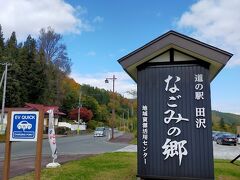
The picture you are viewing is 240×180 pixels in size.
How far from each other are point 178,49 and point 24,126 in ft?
16.3

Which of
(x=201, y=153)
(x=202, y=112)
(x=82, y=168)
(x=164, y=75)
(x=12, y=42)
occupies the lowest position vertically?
(x=82, y=168)

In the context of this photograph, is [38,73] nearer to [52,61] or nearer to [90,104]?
[52,61]

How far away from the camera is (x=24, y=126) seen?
758 centimetres

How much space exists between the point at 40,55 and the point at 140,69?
49067 mm

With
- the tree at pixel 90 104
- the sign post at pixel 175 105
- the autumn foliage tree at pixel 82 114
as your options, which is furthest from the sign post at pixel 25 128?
the tree at pixel 90 104

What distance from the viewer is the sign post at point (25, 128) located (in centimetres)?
739

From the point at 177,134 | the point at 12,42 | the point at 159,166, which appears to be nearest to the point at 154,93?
the point at 177,134

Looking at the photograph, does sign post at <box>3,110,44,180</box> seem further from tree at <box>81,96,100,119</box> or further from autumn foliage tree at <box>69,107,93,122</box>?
tree at <box>81,96,100,119</box>

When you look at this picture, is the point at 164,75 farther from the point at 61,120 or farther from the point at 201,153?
the point at 61,120

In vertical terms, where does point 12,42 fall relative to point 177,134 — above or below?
above

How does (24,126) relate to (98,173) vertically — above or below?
above

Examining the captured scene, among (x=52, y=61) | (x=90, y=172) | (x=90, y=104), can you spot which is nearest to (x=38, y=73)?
(x=52, y=61)

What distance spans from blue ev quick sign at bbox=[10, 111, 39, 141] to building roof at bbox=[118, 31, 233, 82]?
355 cm

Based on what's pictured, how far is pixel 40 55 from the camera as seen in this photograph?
185 feet
